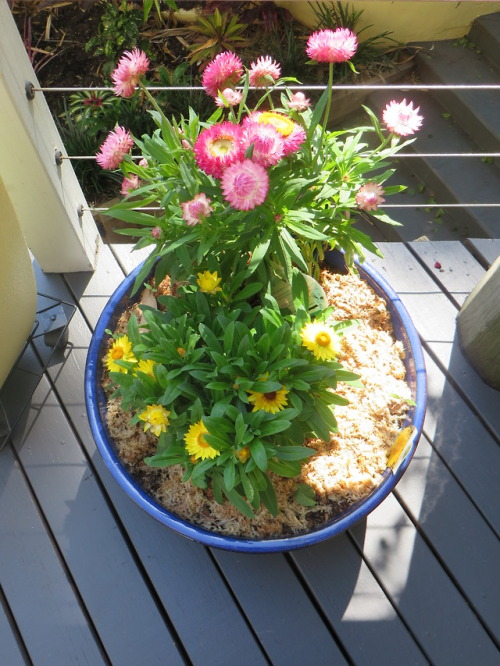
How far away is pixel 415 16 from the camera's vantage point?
2.66 meters

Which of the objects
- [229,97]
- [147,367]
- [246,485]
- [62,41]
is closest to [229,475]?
[246,485]

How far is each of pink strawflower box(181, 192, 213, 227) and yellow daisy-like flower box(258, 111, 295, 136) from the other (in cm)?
17

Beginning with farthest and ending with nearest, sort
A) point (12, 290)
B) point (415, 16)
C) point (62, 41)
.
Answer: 1. point (62, 41)
2. point (415, 16)
3. point (12, 290)

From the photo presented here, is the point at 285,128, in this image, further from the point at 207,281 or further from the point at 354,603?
the point at 354,603

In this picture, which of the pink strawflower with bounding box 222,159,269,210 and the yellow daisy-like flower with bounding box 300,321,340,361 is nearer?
the pink strawflower with bounding box 222,159,269,210

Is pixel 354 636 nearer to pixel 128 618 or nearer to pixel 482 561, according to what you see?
pixel 482 561

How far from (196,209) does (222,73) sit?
273mm

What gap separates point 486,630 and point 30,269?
4.39ft

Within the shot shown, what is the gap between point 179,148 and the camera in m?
1.20

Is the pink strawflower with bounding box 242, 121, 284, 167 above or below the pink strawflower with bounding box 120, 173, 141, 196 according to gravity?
above

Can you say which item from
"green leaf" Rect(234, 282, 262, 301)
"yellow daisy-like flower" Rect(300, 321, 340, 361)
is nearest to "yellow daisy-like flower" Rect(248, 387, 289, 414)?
"yellow daisy-like flower" Rect(300, 321, 340, 361)

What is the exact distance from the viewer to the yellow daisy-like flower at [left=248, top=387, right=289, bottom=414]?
1.18m

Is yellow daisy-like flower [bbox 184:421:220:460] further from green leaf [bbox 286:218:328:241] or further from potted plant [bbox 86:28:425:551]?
green leaf [bbox 286:218:328:241]

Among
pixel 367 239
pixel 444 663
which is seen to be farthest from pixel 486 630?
pixel 367 239
